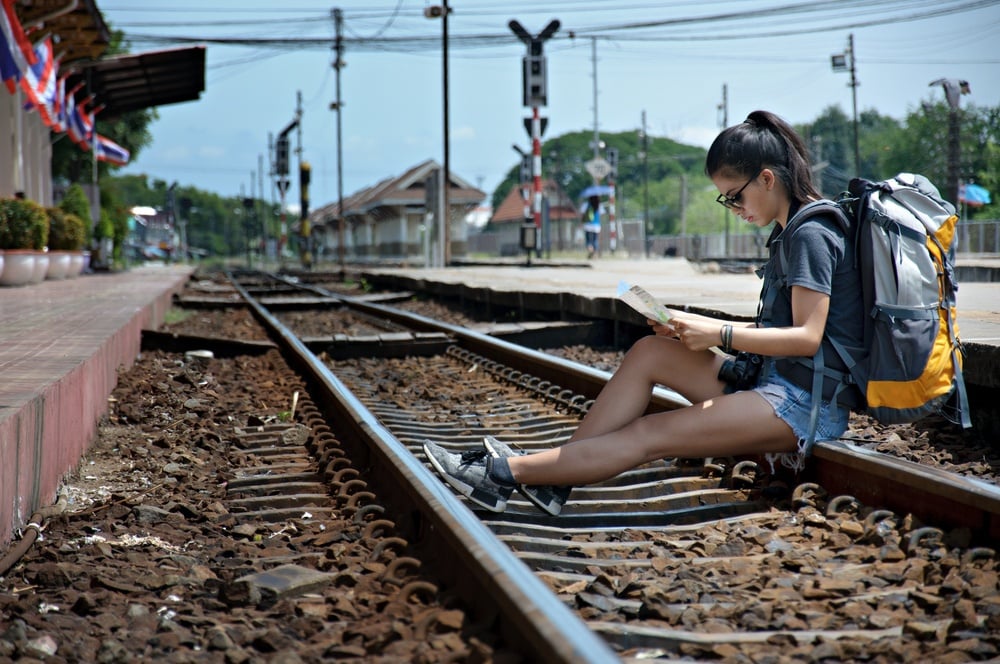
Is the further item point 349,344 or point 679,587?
point 349,344

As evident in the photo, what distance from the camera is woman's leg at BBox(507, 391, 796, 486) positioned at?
3473mm

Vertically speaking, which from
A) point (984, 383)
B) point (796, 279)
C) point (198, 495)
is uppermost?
point (796, 279)

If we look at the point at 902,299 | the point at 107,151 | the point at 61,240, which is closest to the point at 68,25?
the point at 61,240

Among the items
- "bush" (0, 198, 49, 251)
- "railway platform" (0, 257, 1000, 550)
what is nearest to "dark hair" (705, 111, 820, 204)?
"railway platform" (0, 257, 1000, 550)

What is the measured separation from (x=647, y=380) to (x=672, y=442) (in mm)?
291

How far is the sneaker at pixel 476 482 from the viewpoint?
347cm

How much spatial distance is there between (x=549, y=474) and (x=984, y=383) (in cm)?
234

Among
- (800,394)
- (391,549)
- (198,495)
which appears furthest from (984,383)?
(198,495)

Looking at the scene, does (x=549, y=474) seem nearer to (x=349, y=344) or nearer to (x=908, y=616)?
(x=908, y=616)

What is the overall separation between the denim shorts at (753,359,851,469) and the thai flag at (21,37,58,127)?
43.9ft

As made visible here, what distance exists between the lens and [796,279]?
3328mm

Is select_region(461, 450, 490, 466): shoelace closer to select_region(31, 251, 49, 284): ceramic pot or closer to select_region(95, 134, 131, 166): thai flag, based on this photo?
select_region(31, 251, 49, 284): ceramic pot

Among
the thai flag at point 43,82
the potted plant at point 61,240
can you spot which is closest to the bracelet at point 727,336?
the thai flag at point 43,82

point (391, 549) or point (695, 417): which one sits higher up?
point (695, 417)
